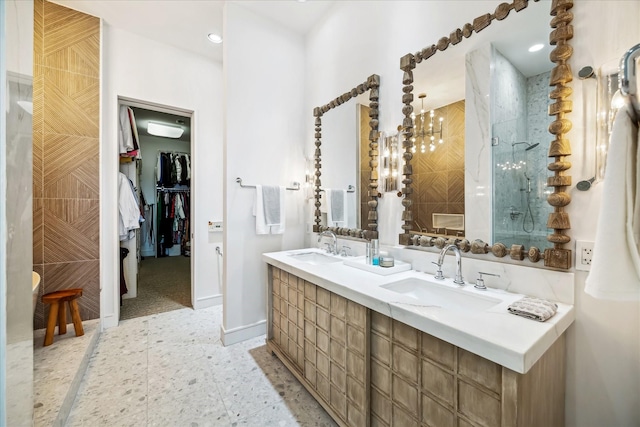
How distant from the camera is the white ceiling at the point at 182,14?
2371 millimetres

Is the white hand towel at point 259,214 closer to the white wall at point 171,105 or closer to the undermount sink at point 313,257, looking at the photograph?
the undermount sink at point 313,257

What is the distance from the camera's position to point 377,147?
201 cm

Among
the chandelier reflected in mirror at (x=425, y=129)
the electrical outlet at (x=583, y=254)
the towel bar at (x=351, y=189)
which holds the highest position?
the chandelier reflected in mirror at (x=425, y=129)

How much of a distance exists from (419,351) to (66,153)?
3.31 metres

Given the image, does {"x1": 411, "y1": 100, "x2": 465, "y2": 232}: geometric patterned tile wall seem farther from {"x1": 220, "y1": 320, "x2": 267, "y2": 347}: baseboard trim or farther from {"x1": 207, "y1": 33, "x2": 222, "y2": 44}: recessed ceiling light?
{"x1": 207, "y1": 33, "x2": 222, "y2": 44}: recessed ceiling light

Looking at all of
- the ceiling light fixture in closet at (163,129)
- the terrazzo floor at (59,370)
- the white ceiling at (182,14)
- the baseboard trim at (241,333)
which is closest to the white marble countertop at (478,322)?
the baseboard trim at (241,333)

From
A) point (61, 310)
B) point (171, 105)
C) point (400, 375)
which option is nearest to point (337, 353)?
point (400, 375)

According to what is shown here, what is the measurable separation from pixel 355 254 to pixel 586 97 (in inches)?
64.3

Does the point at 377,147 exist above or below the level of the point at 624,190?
above

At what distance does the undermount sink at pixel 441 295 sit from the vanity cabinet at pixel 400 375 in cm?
23

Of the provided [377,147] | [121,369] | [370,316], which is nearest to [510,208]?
[370,316]

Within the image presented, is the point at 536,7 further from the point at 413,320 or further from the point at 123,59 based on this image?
the point at 123,59

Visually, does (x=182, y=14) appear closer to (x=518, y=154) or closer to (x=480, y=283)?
(x=518, y=154)

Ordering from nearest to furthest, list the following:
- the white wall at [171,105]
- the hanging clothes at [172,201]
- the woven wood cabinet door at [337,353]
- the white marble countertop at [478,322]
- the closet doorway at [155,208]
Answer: the white marble countertop at [478,322] → the woven wood cabinet door at [337,353] → the white wall at [171,105] → the closet doorway at [155,208] → the hanging clothes at [172,201]
